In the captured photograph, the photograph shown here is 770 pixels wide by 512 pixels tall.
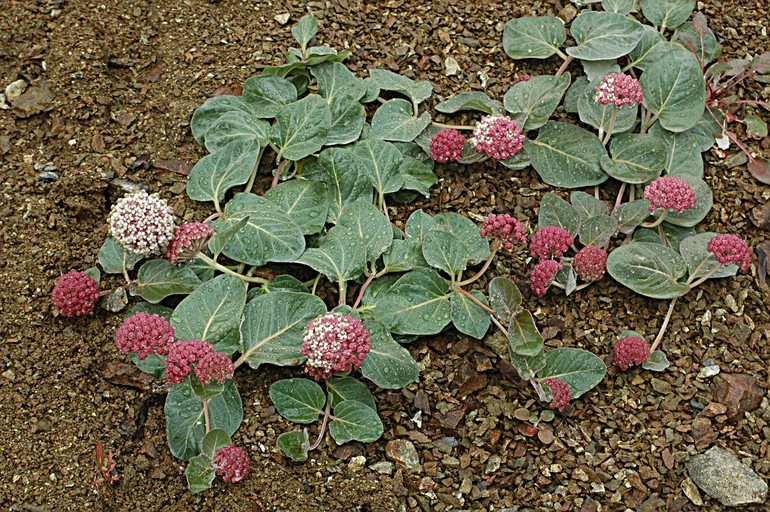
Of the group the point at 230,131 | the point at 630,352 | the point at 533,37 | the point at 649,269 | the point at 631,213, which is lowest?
the point at 630,352

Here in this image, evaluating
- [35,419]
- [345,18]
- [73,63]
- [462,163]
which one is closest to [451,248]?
[462,163]

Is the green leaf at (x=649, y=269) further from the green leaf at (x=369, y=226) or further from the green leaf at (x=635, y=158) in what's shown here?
the green leaf at (x=369, y=226)

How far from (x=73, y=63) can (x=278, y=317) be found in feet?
5.54

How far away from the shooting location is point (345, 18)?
3678mm

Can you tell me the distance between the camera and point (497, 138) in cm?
315

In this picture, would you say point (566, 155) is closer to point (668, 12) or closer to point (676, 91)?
point (676, 91)

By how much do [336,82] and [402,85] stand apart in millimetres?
306

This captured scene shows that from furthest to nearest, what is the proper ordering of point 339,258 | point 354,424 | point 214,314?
1. point 339,258
2. point 214,314
3. point 354,424

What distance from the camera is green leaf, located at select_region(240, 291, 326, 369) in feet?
9.10

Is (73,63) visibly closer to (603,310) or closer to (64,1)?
(64,1)

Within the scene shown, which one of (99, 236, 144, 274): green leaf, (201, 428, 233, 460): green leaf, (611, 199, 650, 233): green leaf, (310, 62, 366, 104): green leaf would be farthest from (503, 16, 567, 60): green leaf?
(201, 428, 233, 460): green leaf

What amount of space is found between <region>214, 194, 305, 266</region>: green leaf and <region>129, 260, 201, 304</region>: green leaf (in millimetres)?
184

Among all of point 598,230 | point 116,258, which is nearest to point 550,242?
point 598,230

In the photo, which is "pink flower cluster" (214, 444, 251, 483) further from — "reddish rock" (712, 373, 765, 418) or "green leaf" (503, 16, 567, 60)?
"green leaf" (503, 16, 567, 60)
